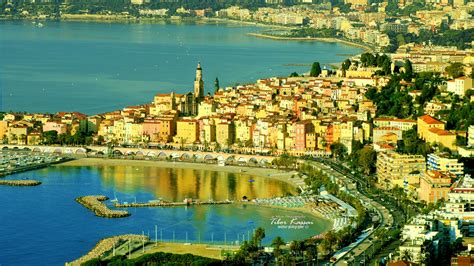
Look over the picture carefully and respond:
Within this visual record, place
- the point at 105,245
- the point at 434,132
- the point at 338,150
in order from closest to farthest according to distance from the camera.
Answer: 1. the point at 105,245
2. the point at 434,132
3. the point at 338,150

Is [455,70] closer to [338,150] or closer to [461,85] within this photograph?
[461,85]

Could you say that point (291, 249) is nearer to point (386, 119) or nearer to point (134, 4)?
point (386, 119)

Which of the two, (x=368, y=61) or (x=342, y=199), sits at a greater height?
(x=368, y=61)

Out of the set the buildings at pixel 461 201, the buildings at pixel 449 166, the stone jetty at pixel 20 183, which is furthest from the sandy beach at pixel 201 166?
the buildings at pixel 461 201

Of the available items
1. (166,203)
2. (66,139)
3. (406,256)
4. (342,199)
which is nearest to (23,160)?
(66,139)

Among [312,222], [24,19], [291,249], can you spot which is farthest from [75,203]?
[24,19]

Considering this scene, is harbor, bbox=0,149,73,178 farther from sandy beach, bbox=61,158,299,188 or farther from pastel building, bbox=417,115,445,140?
pastel building, bbox=417,115,445,140

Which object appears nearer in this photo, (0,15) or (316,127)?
(316,127)
